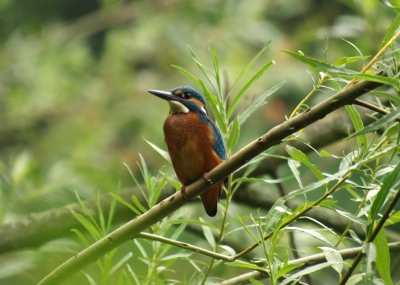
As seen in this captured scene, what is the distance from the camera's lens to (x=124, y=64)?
5262 millimetres

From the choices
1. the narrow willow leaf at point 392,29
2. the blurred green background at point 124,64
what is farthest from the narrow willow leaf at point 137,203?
the blurred green background at point 124,64

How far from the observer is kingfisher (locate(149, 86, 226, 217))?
6.25 feet

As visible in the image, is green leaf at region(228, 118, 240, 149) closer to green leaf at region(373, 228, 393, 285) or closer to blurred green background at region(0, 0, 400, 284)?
green leaf at region(373, 228, 393, 285)

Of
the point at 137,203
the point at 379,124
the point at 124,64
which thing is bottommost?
the point at 124,64

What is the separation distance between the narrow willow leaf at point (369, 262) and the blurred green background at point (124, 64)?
10.5 ft

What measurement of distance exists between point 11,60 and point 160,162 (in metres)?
1.30

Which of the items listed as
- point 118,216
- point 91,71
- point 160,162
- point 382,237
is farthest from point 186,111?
point 91,71

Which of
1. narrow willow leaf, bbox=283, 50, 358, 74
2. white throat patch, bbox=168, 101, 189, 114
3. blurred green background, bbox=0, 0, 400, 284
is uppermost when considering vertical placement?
narrow willow leaf, bbox=283, 50, 358, 74

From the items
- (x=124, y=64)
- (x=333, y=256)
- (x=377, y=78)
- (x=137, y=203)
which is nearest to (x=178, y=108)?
(x=137, y=203)

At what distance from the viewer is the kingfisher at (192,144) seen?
6.25 feet

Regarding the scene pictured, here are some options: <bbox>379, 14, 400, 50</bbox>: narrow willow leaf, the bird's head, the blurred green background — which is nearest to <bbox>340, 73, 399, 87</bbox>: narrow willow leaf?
<bbox>379, 14, 400, 50</bbox>: narrow willow leaf

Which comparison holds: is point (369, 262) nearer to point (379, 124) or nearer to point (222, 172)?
point (379, 124)

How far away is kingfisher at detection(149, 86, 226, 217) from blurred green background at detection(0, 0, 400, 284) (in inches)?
75.1

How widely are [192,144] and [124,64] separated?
3.39 metres
